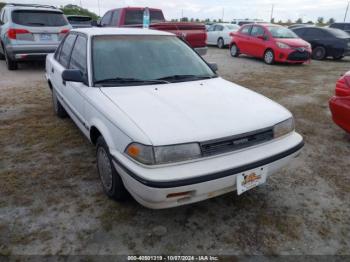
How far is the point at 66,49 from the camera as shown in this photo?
4.02 metres

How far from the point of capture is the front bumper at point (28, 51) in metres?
7.72

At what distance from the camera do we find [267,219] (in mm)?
2553

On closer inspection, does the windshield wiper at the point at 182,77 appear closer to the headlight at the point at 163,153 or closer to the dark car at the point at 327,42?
the headlight at the point at 163,153

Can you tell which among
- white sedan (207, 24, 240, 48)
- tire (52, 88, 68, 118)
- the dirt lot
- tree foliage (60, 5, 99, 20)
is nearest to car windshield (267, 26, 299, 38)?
white sedan (207, 24, 240, 48)

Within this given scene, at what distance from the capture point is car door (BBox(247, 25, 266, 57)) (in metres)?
11.2

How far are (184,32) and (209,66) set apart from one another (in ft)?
17.6

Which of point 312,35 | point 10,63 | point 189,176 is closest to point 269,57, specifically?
point 312,35

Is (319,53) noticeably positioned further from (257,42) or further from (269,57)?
(257,42)

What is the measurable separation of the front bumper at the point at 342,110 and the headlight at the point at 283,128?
163 centimetres

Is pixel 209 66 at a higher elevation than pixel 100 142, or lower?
higher

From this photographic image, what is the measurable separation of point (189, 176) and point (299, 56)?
1016cm

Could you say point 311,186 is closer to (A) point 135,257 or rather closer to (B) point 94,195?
(A) point 135,257

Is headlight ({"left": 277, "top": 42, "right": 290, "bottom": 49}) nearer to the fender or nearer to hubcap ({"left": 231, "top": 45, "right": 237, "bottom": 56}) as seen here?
hubcap ({"left": 231, "top": 45, "right": 237, "bottom": 56})

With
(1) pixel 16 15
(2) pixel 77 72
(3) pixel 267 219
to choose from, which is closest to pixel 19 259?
(2) pixel 77 72
